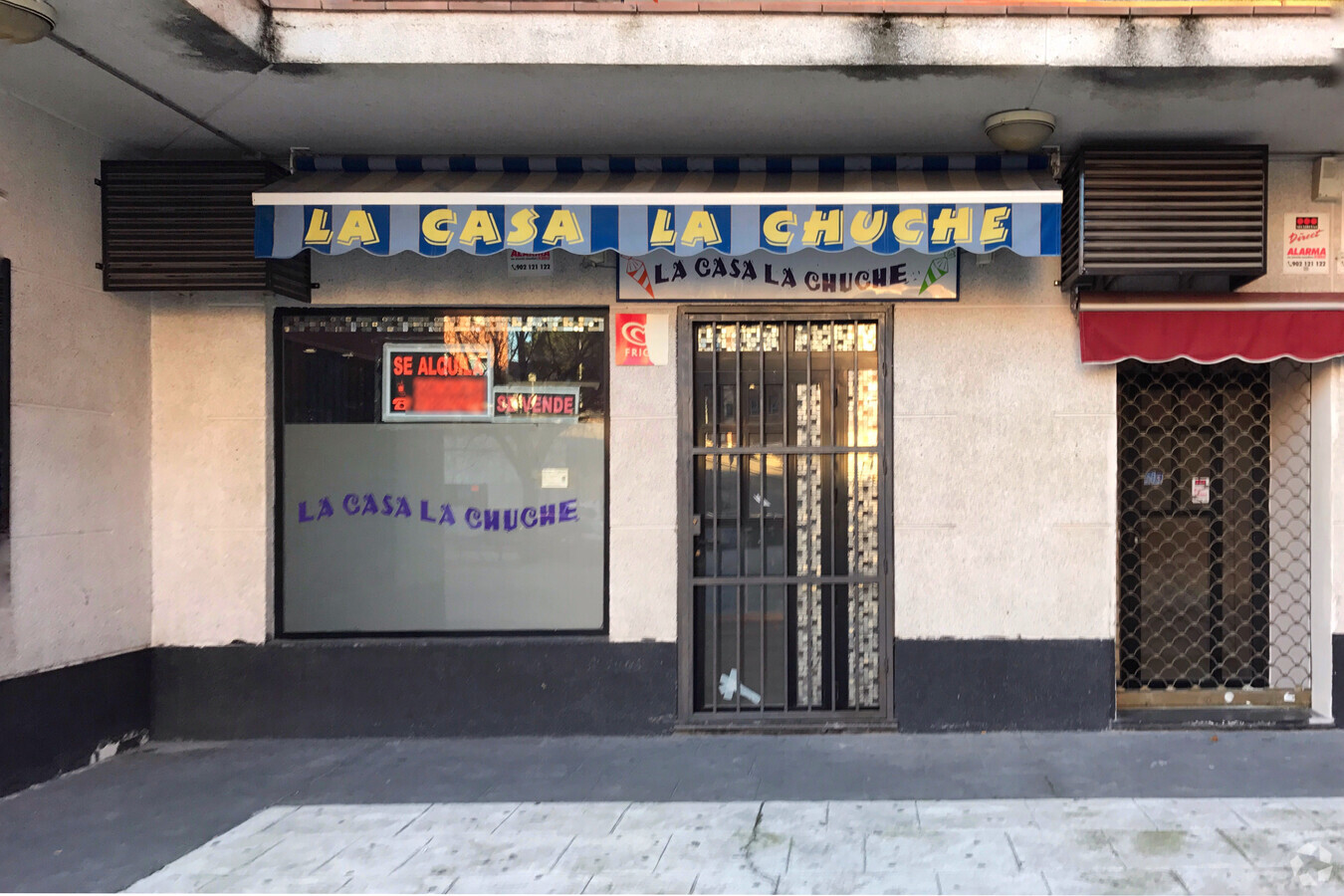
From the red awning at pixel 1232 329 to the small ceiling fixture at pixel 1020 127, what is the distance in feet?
3.65

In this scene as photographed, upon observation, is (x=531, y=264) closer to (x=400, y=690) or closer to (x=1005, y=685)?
(x=400, y=690)

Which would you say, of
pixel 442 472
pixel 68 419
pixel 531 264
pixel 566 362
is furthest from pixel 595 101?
pixel 68 419

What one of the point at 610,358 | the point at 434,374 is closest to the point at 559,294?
the point at 610,358

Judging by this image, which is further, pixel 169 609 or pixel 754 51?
pixel 169 609

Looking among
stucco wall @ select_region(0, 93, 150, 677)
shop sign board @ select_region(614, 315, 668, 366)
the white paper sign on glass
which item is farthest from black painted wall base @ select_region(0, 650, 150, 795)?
the white paper sign on glass

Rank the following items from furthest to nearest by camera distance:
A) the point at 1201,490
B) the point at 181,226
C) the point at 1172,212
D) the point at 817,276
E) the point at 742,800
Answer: the point at 1201,490, the point at 817,276, the point at 181,226, the point at 1172,212, the point at 742,800

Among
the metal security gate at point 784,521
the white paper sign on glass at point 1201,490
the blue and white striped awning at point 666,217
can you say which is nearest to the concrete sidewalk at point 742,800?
the metal security gate at point 784,521

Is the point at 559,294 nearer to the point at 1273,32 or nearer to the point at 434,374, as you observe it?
the point at 434,374

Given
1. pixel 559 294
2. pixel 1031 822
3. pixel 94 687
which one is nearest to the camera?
pixel 1031 822

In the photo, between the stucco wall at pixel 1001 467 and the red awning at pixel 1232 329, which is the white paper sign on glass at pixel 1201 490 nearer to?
the stucco wall at pixel 1001 467

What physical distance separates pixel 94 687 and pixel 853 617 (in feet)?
14.6

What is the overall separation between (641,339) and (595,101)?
1.50 meters

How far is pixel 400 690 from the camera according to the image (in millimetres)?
6047

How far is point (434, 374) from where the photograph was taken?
20.1 feet
